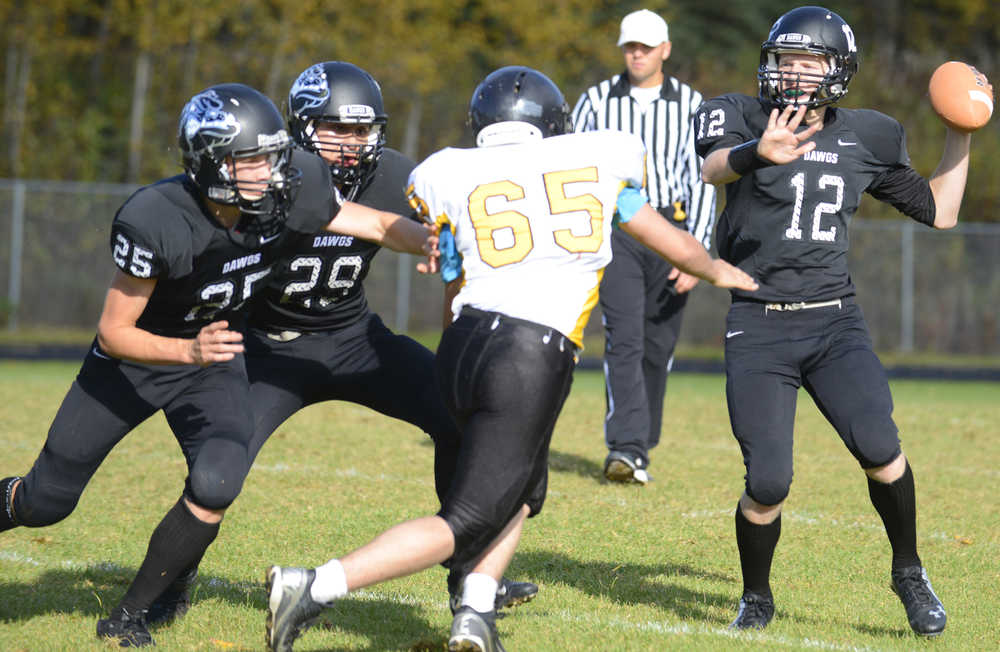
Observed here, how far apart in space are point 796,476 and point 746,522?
3.03 metres

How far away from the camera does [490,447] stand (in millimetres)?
3439

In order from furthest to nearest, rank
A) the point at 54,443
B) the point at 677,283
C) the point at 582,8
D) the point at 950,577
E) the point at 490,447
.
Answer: the point at 582,8 < the point at 677,283 < the point at 950,577 < the point at 54,443 < the point at 490,447

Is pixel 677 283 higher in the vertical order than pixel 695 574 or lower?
higher

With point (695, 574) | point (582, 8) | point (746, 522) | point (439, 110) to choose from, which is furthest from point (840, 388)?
point (582, 8)

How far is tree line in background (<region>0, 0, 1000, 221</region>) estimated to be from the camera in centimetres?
1959

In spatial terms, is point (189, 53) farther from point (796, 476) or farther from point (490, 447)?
point (490, 447)

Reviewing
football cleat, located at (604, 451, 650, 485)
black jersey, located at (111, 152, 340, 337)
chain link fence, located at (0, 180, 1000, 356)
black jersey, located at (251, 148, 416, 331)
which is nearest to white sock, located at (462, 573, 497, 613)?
black jersey, located at (111, 152, 340, 337)

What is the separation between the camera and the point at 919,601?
162 inches

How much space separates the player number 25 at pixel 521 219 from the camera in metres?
3.48

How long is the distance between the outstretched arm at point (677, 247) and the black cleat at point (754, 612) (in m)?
1.11

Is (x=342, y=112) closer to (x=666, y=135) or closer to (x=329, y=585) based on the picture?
(x=329, y=585)

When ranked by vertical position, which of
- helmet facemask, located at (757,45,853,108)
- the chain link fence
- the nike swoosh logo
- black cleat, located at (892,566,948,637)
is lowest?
the chain link fence

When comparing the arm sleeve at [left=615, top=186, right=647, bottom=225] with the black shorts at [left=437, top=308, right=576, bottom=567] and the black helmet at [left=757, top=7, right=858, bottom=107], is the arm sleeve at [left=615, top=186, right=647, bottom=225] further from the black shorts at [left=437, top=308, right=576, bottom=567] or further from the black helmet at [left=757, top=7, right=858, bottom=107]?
the black helmet at [left=757, top=7, right=858, bottom=107]

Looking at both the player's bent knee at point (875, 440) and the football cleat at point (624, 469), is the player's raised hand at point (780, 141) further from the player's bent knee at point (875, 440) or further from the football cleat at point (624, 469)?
the football cleat at point (624, 469)
